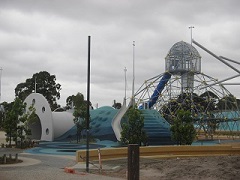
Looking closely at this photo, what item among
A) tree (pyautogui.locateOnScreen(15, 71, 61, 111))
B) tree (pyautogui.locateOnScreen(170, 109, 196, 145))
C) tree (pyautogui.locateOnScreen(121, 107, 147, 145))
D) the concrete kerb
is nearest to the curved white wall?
tree (pyautogui.locateOnScreen(121, 107, 147, 145))

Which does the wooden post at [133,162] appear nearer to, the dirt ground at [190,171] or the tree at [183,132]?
the dirt ground at [190,171]

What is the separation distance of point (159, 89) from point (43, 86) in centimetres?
4295

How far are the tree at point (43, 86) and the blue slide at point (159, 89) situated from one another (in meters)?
40.6

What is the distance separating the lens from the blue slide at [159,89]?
5209cm

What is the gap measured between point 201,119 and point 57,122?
Result: 17406 mm

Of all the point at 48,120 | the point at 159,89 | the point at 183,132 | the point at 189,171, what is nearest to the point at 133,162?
the point at 189,171

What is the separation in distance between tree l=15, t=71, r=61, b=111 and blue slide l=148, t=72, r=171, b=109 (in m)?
40.6

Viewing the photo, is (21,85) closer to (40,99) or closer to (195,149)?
(40,99)

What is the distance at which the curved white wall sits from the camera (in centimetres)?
4359

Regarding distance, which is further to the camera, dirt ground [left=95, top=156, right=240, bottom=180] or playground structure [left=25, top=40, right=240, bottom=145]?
playground structure [left=25, top=40, right=240, bottom=145]

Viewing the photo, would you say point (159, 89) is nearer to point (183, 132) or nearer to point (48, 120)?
point (48, 120)

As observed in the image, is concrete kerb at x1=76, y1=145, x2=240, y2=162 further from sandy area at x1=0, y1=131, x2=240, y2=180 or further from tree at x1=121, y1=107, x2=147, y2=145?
tree at x1=121, y1=107, x2=147, y2=145

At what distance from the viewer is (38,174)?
51.9 feet

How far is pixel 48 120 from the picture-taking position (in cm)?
4372
